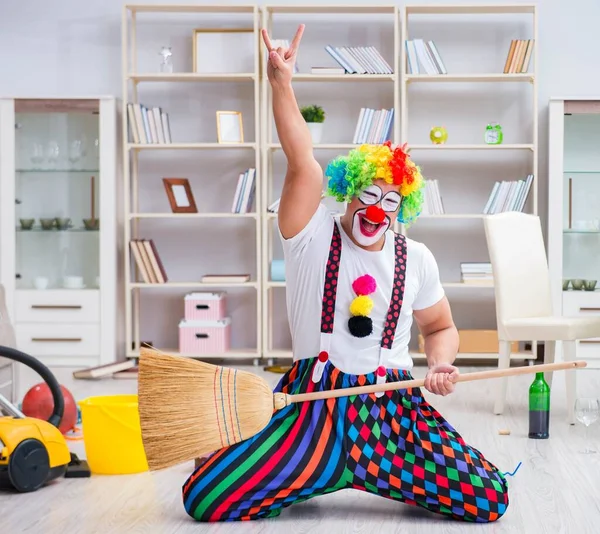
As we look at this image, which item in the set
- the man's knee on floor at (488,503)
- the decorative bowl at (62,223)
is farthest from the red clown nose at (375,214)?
the decorative bowl at (62,223)

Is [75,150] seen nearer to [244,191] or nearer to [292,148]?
[244,191]

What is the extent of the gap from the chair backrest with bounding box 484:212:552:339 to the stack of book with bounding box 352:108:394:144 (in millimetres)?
1426

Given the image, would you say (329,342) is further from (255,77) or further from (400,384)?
(255,77)

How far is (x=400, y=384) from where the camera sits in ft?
7.69

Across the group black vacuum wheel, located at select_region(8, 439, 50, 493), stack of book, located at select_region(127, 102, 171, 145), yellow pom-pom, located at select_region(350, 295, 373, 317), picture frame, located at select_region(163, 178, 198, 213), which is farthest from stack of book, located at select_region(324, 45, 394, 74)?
black vacuum wheel, located at select_region(8, 439, 50, 493)

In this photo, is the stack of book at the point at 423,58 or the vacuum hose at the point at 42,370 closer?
the vacuum hose at the point at 42,370

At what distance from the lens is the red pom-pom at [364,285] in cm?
255

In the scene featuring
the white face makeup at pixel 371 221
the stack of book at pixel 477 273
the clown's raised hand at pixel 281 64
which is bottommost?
the stack of book at pixel 477 273

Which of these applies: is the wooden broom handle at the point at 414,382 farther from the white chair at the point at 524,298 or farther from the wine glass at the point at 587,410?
the white chair at the point at 524,298

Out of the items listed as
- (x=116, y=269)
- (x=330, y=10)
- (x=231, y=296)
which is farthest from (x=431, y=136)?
(x=116, y=269)

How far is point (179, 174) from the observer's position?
6062 millimetres

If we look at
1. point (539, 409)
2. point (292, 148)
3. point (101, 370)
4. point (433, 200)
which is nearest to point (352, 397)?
point (292, 148)

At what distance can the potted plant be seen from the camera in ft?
18.7

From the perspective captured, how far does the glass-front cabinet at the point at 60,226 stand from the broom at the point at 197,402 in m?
3.51
